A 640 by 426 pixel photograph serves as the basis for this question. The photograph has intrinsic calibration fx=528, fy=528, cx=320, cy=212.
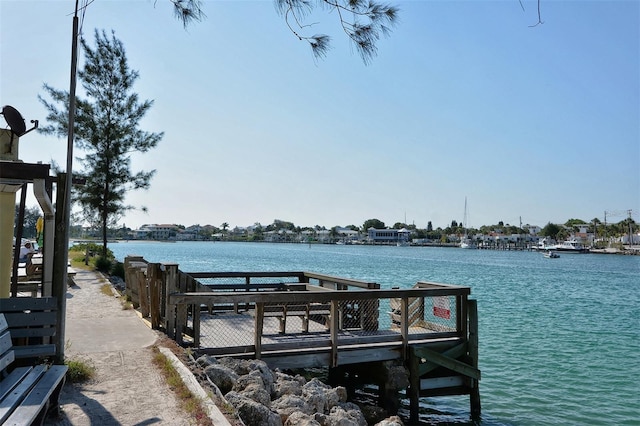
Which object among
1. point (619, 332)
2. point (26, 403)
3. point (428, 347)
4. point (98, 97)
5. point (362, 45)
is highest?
point (98, 97)

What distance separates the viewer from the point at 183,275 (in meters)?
10.0

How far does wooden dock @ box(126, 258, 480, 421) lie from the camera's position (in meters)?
7.95

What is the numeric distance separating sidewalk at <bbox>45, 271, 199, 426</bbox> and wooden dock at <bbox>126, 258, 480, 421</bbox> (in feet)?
2.16

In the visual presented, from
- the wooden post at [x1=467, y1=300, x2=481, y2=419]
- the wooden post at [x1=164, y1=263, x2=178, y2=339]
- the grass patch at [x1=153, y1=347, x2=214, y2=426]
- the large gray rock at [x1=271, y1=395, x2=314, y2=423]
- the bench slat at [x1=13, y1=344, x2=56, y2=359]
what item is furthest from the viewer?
the wooden post at [x1=467, y1=300, x2=481, y2=419]

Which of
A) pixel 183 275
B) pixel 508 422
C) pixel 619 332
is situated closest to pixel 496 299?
pixel 619 332

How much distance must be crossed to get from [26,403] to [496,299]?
28.2 meters

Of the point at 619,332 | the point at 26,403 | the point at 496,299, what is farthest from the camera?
the point at 496,299

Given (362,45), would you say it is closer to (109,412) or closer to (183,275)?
(109,412)

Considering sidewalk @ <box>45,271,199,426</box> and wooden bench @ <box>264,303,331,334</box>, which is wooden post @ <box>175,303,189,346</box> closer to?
sidewalk @ <box>45,271,199,426</box>

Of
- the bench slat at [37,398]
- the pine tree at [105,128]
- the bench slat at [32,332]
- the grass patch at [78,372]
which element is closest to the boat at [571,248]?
the pine tree at [105,128]

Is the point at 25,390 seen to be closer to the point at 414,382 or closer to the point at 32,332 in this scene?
the point at 32,332

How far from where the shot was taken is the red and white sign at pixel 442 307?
32.4 ft

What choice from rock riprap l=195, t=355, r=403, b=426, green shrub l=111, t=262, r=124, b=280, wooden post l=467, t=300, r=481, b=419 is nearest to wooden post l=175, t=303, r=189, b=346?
rock riprap l=195, t=355, r=403, b=426

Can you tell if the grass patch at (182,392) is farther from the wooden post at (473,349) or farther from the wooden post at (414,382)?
the wooden post at (473,349)
